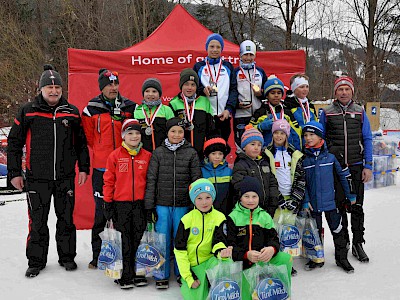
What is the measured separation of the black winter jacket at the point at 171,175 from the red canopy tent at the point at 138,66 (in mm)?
2473

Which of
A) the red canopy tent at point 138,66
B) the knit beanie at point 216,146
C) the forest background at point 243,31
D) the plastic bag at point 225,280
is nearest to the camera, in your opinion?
the plastic bag at point 225,280

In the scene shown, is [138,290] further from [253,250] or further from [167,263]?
[253,250]

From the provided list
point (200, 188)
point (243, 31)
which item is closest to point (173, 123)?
point (200, 188)

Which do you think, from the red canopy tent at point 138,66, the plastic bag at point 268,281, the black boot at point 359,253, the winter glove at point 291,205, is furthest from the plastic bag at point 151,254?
the red canopy tent at point 138,66

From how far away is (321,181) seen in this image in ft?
14.0

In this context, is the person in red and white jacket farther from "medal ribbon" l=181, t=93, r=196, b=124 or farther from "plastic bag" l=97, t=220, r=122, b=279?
"medal ribbon" l=181, t=93, r=196, b=124

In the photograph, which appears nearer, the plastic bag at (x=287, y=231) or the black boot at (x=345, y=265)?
the plastic bag at (x=287, y=231)

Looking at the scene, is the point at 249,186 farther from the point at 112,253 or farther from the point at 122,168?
the point at 112,253

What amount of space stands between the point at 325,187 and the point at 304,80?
1337 millimetres

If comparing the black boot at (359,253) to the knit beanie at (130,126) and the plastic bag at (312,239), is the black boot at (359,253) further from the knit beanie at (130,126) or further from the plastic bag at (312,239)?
the knit beanie at (130,126)

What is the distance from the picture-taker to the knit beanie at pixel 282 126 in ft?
13.7

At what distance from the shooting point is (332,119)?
15.2 ft

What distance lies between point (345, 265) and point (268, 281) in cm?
144

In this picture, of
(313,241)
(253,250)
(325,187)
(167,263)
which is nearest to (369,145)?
(325,187)
